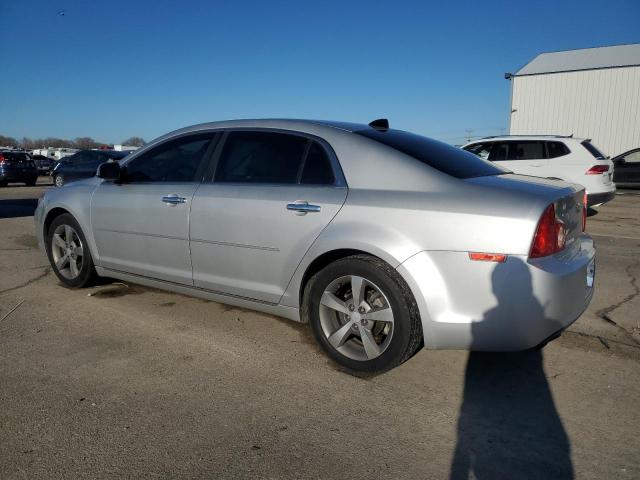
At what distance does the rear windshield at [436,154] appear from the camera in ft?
11.0

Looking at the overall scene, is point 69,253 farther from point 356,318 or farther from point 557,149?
point 557,149

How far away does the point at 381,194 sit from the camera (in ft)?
10.4

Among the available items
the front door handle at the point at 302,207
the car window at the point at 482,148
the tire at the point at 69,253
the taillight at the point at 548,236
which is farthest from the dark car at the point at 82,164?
the taillight at the point at 548,236

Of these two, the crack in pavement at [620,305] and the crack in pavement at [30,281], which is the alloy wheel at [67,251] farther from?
the crack in pavement at [620,305]

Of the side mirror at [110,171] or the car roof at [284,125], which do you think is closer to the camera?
the car roof at [284,125]

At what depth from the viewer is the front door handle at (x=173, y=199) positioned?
4016 millimetres

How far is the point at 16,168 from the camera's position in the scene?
69.5 ft

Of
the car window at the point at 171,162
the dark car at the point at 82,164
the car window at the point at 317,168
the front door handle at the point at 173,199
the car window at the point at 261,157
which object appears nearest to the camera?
the car window at the point at 317,168

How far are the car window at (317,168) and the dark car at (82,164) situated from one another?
1609cm

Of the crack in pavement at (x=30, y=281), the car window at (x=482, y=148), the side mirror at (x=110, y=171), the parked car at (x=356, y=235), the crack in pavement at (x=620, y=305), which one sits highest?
the car window at (x=482, y=148)

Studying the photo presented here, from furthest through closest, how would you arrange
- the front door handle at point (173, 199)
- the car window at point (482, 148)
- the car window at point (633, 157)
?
the car window at point (633, 157)
the car window at point (482, 148)
the front door handle at point (173, 199)

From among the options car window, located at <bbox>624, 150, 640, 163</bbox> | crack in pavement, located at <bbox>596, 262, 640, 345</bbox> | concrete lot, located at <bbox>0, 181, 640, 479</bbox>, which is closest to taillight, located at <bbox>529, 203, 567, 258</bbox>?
concrete lot, located at <bbox>0, 181, 640, 479</bbox>

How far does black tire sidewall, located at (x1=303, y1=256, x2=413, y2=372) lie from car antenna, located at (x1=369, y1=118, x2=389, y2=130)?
50.5 inches

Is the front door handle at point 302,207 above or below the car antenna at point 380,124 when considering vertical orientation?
below
